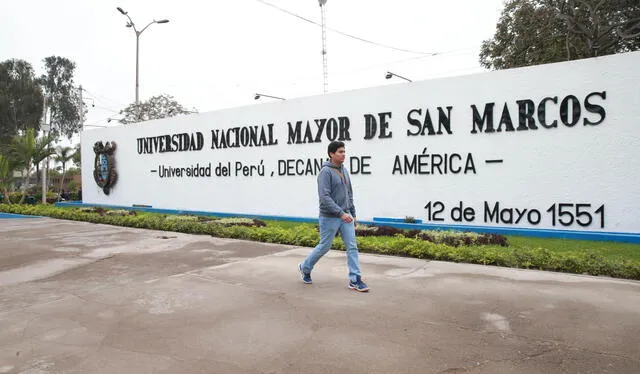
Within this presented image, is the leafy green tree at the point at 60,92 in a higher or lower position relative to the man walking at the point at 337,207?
higher

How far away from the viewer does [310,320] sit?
4.48 m

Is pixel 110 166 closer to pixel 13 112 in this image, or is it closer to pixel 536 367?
pixel 536 367

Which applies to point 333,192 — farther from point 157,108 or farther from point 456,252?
point 157,108

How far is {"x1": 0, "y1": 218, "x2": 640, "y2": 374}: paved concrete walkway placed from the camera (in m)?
3.52

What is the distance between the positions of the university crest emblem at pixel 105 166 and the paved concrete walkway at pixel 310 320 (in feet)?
43.3

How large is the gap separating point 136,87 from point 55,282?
19.8m

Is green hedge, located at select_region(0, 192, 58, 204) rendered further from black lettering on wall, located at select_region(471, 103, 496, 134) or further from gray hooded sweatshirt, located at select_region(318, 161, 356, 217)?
gray hooded sweatshirt, located at select_region(318, 161, 356, 217)

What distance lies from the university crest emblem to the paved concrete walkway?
13205 mm

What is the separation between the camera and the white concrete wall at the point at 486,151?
8914 millimetres

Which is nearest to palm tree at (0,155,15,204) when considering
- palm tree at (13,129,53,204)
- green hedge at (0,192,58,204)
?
palm tree at (13,129,53,204)

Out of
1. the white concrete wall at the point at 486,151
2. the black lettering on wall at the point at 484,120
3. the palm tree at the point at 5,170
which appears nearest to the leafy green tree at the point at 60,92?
the palm tree at the point at 5,170

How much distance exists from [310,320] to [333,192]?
159 centimetres

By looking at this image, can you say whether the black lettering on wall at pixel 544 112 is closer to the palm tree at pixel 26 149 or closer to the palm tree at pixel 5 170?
the palm tree at pixel 26 149

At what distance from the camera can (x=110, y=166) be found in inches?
781
